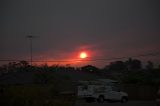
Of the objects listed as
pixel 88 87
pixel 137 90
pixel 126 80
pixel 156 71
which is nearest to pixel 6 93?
pixel 88 87

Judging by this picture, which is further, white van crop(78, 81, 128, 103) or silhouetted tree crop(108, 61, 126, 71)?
silhouetted tree crop(108, 61, 126, 71)

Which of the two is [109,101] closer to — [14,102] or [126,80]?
[126,80]

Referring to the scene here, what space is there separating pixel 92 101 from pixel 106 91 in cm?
222

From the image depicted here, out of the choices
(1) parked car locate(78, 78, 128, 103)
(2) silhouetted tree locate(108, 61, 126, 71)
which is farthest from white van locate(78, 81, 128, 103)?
(2) silhouetted tree locate(108, 61, 126, 71)

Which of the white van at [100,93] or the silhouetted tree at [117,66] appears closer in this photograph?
the white van at [100,93]

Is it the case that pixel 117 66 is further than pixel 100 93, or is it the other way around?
pixel 117 66

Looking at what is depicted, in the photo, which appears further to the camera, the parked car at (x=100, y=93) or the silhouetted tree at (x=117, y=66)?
the silhouetted tree at (x=117, y=66)

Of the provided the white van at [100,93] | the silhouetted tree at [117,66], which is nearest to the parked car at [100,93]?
the white van at [100,93]

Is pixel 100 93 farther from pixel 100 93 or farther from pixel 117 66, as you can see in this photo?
pixel 117 66

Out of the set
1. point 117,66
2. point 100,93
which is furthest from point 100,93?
point 117,66

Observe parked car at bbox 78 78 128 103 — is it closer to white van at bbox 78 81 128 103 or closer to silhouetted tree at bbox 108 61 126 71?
white van at bbox 78 81 128 103

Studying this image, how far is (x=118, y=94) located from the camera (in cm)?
4641

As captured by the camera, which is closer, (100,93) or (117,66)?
(100,93)

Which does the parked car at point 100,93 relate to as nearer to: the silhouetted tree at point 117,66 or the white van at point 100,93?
the white van at point 100,93
